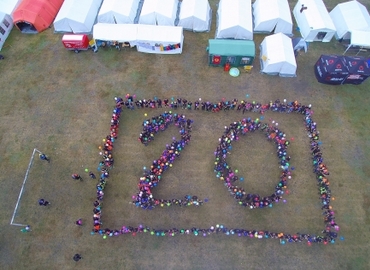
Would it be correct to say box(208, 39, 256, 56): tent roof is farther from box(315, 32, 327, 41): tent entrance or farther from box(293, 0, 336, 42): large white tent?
box(315, 32, 327, 41): tent entrance

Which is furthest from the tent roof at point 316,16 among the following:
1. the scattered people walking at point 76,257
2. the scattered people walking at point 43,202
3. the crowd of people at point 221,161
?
the scattered people walking at point 76,257

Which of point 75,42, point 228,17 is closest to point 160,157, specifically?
point 75,42

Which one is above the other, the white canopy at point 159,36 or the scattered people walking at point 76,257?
the white canopy at point 159,36

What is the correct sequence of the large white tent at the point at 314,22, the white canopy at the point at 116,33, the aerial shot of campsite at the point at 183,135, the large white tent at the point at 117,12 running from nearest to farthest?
the aerial shot of campsite at the point at 183,135 → the white canopy at the point at 116,33 → the large white tent at the point at 314,22 → the large white tent at the point at 117,12

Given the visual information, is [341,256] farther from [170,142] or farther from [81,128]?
[81,128]

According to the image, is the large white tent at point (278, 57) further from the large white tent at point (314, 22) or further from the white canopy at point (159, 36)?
the white canopy at point (159, 36)

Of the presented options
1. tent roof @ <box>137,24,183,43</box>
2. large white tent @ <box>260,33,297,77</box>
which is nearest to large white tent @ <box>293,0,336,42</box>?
large white tent @ <box>260,33,297,77</box>

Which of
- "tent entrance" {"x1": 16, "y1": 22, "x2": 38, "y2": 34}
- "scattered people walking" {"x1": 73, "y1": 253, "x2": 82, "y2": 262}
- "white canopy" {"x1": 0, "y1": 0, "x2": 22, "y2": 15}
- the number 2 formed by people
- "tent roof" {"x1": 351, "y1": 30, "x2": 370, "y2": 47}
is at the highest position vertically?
"white canopy" {"x1": 0, "y1": 0, "x2": 22, "y2": 15}
